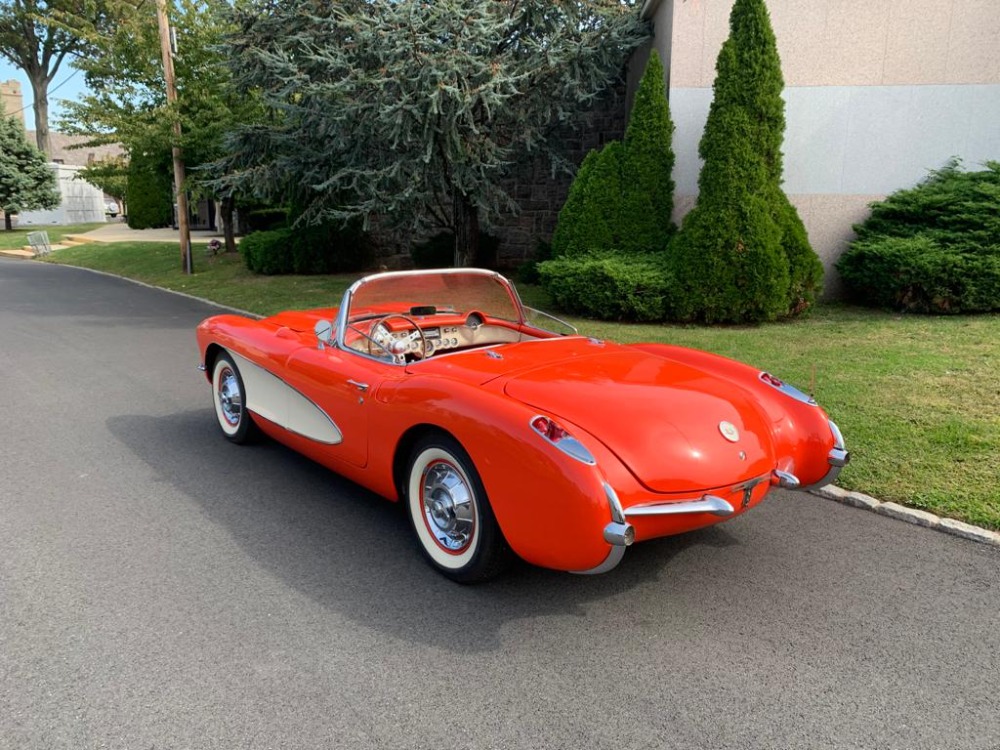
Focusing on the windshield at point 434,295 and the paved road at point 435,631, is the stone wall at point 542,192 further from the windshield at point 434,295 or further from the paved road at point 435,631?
the paved road at point 435,631

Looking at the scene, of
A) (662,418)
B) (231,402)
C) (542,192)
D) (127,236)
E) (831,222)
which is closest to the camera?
(662,418)

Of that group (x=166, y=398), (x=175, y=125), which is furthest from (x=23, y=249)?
(x=166, y=398)

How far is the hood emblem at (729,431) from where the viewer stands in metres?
3.16

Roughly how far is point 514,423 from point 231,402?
3.00 m

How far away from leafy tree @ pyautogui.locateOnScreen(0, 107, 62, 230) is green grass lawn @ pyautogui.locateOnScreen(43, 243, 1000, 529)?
30820 mm

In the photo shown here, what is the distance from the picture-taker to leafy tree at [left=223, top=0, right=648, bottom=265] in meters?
9.71

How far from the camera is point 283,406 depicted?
4.46m

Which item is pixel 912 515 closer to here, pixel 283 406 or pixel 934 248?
pixel 283 406

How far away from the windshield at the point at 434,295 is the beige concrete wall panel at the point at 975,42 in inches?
341

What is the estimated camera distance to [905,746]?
2.30 metres

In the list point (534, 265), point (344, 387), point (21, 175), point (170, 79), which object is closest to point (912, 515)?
point (344, 387)

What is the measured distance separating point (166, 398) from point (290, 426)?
276 cm

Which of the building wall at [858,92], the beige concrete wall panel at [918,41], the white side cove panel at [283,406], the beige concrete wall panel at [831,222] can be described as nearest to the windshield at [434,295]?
the white side cove panel at [283,406]

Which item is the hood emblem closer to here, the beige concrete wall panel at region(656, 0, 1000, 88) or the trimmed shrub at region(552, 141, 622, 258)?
the trimmed shrub at region(552, 141, 622, 258)
